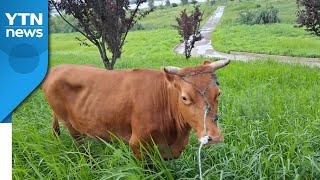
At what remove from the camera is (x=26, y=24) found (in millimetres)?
1479

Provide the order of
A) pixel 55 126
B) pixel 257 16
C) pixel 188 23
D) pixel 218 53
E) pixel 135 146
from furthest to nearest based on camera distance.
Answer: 1. pixel 188 23
2. pixel 257 16
3. pixel 218 53
4. pixel 55 126
5. pixel 135 146

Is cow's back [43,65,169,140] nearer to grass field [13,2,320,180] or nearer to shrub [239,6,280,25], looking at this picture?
grass field [13,2,320,180]

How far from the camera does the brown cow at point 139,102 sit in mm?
1732

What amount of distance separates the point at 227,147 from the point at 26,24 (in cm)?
131

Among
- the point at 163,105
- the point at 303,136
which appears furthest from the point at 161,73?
the point at 303,136

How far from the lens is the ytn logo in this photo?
1477 mm

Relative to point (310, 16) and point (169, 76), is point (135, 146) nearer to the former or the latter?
point (169, 76)

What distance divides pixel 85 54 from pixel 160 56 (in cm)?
79

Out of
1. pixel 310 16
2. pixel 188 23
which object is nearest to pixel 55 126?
pixel 188 23

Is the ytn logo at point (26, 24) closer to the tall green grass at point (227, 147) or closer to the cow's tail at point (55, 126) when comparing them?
the tall green grass at point (227, 147)

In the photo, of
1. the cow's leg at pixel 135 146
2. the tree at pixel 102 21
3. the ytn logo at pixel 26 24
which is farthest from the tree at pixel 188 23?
the ytn logo at pixel 26 24

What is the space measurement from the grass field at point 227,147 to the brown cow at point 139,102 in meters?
0.10

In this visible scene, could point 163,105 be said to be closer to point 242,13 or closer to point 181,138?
point 181,138

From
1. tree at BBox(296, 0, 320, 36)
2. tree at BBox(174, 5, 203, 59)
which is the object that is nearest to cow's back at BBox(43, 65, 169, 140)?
tree at BBox(174, 5, 203, 59)
